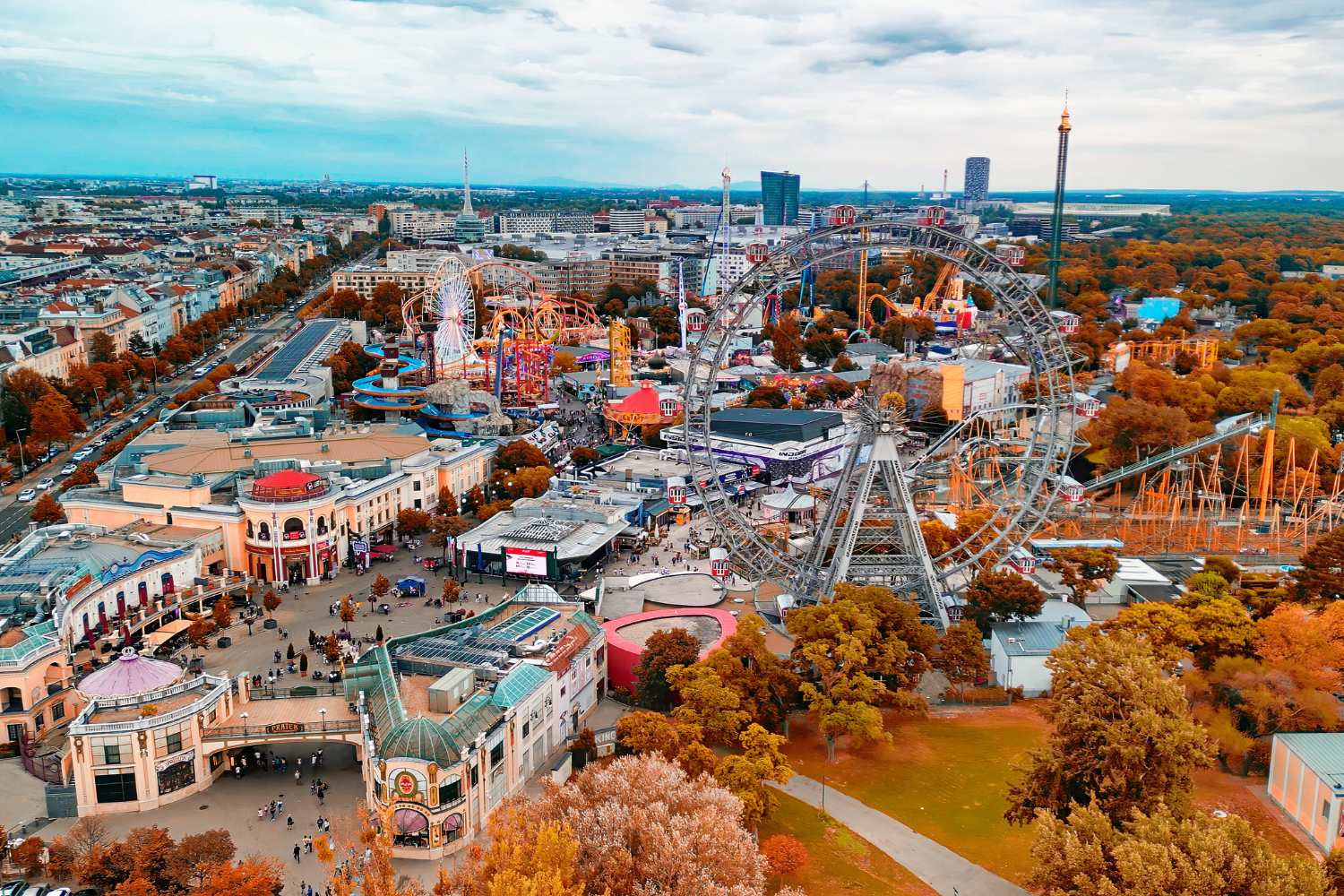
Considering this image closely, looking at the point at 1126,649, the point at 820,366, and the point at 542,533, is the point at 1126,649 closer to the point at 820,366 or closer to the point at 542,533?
the point at 542,533

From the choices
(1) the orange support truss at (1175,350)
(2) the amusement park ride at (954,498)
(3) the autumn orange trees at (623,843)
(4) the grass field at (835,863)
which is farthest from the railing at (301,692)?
(1) the orange support truss at (1175,350)

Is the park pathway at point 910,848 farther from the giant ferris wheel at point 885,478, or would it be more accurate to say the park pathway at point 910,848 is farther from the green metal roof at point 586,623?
the giant ferris wheel at point 885,478

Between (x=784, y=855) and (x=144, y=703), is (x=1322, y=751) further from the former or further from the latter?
(x=144, y=703)

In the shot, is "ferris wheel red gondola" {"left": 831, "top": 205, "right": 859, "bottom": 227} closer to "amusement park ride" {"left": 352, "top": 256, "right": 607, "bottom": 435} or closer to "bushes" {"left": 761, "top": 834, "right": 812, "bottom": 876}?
"bushes" {"left": 761, "top": 834, "right": 812, "bottom": 876}

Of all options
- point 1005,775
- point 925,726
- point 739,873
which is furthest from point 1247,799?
point 739,873

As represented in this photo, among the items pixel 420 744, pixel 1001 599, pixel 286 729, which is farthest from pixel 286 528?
pixel 1001 599

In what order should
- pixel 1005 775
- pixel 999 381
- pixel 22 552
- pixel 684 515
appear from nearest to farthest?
pixel 1005 775
pixel 22 552
pixel 684 515
pixel 999 381
